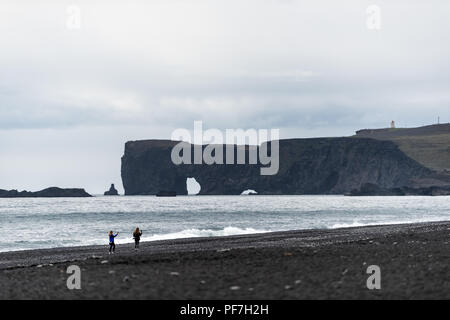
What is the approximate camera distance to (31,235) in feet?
218

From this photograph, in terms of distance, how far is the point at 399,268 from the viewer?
18.8 meters

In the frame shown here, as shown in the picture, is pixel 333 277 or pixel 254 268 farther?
pixel 254 268

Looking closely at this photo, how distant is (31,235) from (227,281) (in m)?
52.8
